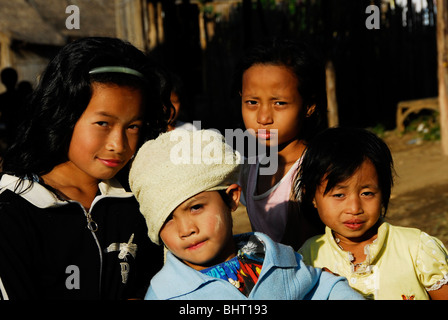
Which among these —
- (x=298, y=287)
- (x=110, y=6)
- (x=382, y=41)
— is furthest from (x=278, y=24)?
(x=298, y=287)

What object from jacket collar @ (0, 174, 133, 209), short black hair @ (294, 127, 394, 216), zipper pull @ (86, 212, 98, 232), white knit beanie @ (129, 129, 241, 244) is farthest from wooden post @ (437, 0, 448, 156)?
jacket collar @ (0, 174, 133, 209)

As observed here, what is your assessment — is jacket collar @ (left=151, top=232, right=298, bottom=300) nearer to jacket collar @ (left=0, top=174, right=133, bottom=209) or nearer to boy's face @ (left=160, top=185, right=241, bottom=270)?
boy's face @ (left=160, top=185, right=241, bottom=270)

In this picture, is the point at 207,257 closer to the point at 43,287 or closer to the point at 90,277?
the point at 90,277

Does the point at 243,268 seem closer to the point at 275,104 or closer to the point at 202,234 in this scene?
the point at 202,234

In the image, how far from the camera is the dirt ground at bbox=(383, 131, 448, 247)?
16.2 ft

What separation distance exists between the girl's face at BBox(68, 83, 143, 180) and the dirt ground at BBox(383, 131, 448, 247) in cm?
308

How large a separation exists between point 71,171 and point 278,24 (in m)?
9.41

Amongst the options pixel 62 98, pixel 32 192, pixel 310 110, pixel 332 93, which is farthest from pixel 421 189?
pixel 32 192

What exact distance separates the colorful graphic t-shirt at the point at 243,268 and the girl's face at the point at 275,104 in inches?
31.7

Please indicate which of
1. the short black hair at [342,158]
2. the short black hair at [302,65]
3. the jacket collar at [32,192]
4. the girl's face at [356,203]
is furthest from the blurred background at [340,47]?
the jacket collar at [32,192]

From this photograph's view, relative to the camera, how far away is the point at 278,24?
36.0ft

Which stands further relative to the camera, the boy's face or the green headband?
the green headband

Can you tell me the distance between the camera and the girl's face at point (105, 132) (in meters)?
2.02

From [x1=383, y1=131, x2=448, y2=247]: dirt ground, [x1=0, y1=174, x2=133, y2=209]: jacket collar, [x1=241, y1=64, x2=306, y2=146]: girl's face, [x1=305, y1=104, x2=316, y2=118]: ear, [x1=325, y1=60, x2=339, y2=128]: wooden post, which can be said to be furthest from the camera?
[x1=325, y1=60, x2=339, y2=128]: wooden post
